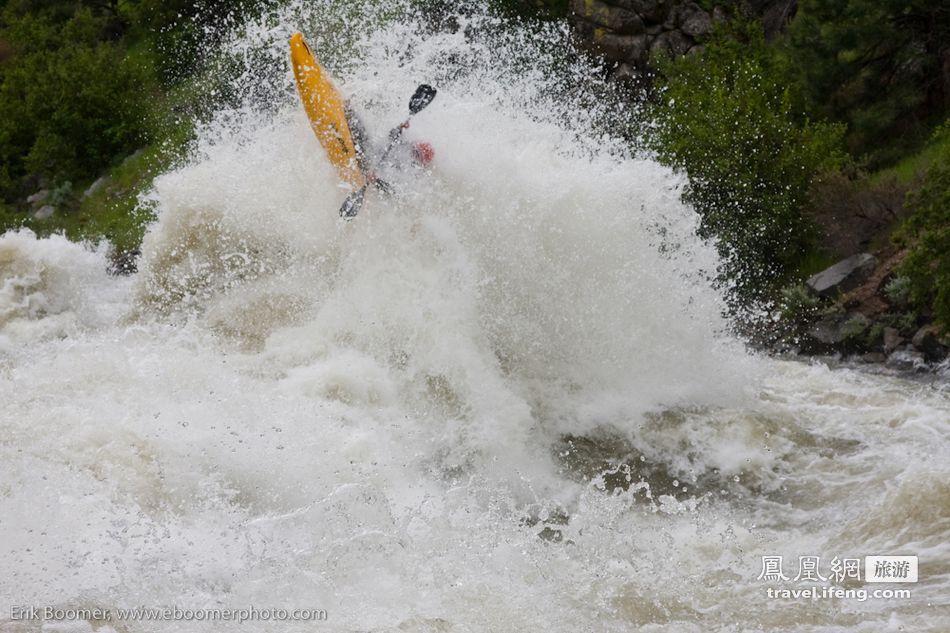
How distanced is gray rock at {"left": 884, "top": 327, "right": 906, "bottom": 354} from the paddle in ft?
15.8

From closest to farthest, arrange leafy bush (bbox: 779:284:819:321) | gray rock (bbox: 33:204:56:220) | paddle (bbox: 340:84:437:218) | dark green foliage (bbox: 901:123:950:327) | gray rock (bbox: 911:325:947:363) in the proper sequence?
dark green foliage (bbox: 901:123:950:327)
gray rock (bbox: 911:325:947:363)
paddle (bbox: 340:84:437:218)
leafy bush (bbox: 779:284:819:321)
gray rock (bbox: 33:204:56:220)

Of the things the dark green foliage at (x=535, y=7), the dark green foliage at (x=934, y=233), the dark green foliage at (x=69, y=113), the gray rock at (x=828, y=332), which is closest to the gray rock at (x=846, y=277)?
the gray rock at (x=828, y=332)

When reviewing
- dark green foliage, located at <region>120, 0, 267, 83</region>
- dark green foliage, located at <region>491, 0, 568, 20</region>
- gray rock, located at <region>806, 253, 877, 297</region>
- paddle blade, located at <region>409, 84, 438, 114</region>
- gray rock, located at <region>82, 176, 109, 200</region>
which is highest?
dark green foliage, located at <region>120, 0, 267, 83</region>

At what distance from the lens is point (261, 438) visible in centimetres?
862

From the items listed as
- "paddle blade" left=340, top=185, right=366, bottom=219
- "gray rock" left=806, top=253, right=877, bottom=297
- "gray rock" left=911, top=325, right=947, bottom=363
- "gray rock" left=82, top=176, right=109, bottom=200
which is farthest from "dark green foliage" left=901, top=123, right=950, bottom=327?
"gray rock" left=82, top=176, right=109, bottom=200

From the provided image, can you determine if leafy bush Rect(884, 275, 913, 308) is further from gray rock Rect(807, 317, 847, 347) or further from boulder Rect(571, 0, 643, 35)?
boulder Rect(571, 0, 643, 35)

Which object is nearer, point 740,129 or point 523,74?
point 740,129

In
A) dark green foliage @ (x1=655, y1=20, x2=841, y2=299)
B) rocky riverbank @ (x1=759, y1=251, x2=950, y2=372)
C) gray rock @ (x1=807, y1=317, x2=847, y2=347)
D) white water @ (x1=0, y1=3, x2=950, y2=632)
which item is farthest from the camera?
dark green foliage @ (x1=655, y1=20, x2=841, y2=299)

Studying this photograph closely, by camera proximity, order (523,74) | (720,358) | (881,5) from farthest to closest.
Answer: (523,74), (881,5), (720,358)

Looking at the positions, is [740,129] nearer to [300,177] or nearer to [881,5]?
[881,5]

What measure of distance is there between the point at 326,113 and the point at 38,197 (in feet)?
36.1

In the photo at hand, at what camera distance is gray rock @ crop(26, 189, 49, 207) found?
19.9 meters

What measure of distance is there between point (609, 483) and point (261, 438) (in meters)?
2.72

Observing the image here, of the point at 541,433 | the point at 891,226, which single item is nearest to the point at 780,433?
the point at 541,433
